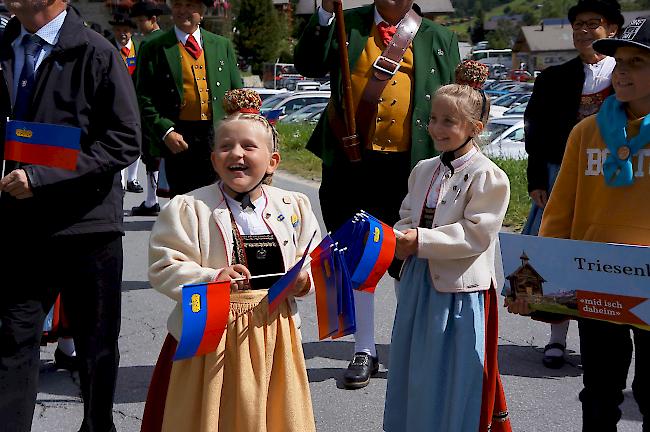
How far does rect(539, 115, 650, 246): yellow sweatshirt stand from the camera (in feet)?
10.1

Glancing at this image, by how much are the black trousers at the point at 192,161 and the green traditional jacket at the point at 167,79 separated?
84mm

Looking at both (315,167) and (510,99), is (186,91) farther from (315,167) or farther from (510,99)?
(510,99)

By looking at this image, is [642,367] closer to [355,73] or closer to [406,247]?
[406,247]

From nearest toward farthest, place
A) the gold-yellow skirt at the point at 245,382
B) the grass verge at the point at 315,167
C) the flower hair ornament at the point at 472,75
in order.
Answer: the gold-yellow skirt at the point at 245,382, the flower hair ornament at the point at 472,75, the grass verge at the point at 315,167

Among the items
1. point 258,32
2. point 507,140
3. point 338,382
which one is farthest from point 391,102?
point 258,32

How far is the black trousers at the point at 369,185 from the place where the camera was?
4492 mm

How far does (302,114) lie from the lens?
21.5 metres

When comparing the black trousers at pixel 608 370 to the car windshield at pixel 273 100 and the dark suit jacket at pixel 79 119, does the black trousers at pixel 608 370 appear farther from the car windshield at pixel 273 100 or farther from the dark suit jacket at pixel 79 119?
the car windshield at pixel 273 100

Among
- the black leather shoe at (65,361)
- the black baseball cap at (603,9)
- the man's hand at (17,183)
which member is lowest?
the black leather shoe at (65,361)

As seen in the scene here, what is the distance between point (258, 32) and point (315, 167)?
2054 inches

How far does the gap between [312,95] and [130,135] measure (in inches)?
786

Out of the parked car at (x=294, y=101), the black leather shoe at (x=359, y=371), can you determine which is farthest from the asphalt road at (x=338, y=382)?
the parked car at (x=294, y=101)

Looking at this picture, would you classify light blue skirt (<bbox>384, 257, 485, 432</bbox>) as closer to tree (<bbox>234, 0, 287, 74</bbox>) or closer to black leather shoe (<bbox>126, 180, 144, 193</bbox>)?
black leather shoe (<bbox>126, 180, 144, 193</bbox>)

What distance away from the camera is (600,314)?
118 inches
